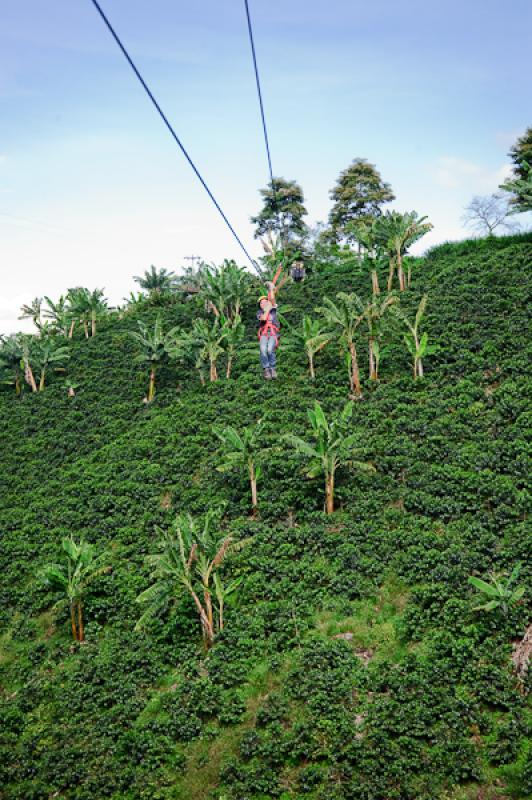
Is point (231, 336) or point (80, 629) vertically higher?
point (231, 336)

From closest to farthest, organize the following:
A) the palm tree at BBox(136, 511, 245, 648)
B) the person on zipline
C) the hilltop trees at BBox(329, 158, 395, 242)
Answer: the palm tree at BBox(136, 511, 245, 648), the person on zipline, the hilltop trees at BBox(329, 158, 395, 242)

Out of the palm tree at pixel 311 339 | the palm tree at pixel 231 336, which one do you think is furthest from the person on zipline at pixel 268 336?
the palm tree at pixel 231 336

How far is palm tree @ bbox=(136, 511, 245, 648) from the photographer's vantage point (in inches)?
315

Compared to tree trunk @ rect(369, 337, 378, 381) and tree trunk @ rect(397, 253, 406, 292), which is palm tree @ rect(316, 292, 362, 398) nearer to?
tree trunk @ rect(369, 337, 378, 381)

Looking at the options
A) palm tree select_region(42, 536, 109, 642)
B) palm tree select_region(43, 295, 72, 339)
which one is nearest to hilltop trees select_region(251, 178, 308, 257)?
palm tree select_region(43, 295, 72, 339)

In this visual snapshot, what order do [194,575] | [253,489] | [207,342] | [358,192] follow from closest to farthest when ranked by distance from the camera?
[194,575] < [253,489] < [207,342] < [358,192]

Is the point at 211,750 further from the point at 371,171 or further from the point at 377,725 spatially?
the point at 371,171

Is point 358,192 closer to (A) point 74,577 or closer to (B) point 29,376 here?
(B) point 29,376

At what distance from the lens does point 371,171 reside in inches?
1422

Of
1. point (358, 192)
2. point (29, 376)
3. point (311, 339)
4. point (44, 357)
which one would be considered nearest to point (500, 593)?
point (311, 339)

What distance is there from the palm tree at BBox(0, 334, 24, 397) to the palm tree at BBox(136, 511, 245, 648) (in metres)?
13.7

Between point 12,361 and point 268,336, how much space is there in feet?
31.7

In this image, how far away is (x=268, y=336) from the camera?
1560 cm

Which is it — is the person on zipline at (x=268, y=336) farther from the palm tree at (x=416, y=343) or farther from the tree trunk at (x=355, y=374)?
the palm tree at (x=416, y=343)
